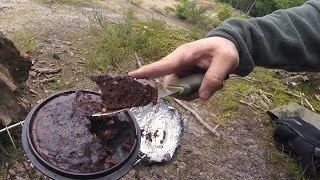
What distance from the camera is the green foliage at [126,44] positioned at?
4.38m

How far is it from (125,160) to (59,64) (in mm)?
2377

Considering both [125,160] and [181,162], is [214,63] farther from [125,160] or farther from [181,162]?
[181,162]

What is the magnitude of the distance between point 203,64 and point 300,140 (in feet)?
4.74

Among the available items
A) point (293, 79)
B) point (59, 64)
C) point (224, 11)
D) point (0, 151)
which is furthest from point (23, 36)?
point (224, 11)

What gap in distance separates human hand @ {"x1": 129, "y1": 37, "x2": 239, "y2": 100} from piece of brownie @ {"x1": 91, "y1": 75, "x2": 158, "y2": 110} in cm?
12

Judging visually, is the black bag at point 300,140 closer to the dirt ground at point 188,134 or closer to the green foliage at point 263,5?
the dirt ground at point 188,134

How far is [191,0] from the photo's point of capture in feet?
25.0

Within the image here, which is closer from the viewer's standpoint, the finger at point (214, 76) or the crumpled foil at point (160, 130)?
the finger at point (214, 76)

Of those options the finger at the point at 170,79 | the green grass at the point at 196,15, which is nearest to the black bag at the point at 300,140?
the finger at the point at 170,79

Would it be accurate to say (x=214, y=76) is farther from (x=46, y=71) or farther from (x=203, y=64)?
(x=46, y=71)

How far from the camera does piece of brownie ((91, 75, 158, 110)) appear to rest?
216 cm

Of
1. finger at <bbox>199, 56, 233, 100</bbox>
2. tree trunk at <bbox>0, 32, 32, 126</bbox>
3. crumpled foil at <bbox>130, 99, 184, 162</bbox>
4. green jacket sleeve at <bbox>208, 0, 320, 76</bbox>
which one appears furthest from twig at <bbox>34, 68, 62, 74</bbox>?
finger at <bbox>199, 56, 233, 100</bbox>

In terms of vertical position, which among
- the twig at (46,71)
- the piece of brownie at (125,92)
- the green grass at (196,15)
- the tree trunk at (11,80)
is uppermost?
the piece of brownie at (125,92)

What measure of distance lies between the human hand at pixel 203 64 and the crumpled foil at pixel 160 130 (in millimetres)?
946
